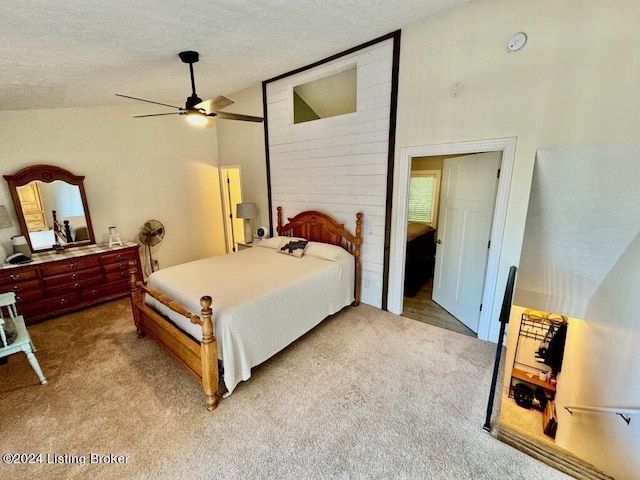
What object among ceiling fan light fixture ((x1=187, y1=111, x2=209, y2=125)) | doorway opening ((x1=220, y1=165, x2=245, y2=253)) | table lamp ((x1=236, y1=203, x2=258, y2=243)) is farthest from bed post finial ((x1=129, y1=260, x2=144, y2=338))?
doorway opening ((x1=220, y1=165, x2=245, y2=253))

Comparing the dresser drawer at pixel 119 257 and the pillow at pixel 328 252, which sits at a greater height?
the pillow at pixel 328 252

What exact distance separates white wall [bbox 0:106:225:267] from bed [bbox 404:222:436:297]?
3.87 metres

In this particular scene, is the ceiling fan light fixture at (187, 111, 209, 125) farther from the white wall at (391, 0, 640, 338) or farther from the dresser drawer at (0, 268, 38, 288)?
the dresser drawer at (0, 268, 38, 288)

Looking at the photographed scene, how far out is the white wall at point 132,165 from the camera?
11.6 ft

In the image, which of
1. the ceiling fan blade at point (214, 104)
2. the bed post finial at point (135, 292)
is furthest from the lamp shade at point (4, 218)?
the ceiling fan blade at point (214, 104)

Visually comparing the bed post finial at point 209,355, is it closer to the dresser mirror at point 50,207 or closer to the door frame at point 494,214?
the door frame at point 494,214

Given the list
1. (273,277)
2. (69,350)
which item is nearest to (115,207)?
(69,350)

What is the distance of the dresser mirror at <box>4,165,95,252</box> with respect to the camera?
353 cm

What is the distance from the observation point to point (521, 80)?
7.94ft

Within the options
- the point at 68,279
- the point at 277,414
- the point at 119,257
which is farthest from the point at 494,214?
the point at 68,279

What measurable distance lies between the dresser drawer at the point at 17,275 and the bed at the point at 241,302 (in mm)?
1516

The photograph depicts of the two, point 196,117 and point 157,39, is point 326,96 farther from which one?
point 157,39

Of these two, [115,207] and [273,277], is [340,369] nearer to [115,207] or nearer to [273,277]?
[273,277]

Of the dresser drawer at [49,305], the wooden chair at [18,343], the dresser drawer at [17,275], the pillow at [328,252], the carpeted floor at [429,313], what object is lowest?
the carpeted floor at [429,313]
